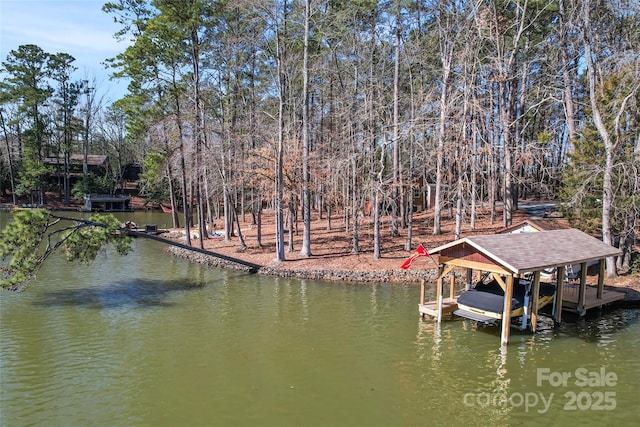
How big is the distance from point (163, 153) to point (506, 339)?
2315cm

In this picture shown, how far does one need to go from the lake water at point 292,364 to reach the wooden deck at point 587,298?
463 mm

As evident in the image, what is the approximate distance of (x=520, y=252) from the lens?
38.9 feet

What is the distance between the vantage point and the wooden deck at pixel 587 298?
1388cm

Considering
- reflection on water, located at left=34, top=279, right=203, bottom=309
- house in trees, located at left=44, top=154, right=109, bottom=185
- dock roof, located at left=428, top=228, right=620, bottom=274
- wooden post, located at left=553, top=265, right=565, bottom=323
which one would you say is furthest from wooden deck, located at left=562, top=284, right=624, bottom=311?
house in trees, located at left=44, top=154, right=109, bottom=185

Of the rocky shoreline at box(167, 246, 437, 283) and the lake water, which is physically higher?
the rocky shoreline at box(167, 246, 437, 283)

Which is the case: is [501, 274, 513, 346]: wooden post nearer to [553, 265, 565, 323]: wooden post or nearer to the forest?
[553, 265, 565, 323]: wooden post

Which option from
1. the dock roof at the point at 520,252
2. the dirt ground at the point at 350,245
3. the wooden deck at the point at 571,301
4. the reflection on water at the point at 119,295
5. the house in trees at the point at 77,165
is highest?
the house in trees at the point at 77,165

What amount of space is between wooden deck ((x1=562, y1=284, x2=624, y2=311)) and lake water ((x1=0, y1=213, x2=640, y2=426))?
0.46 meters

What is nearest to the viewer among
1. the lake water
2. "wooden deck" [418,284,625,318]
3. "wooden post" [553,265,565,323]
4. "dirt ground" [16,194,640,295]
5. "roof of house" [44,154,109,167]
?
the lake water

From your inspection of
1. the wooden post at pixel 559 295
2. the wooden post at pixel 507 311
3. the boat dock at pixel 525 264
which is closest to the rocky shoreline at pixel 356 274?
the boat dock at pixel 525 264

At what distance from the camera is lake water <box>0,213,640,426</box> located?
8.11 metres

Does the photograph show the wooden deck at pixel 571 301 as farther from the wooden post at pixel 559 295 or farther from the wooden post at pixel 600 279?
the wooden post at pixel 559 295

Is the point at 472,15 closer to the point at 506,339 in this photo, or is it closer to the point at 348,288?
the point at 348,288

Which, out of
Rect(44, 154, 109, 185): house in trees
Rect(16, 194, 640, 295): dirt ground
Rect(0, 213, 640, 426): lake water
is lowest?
Rect(0, 213, 640, 426): lake water
